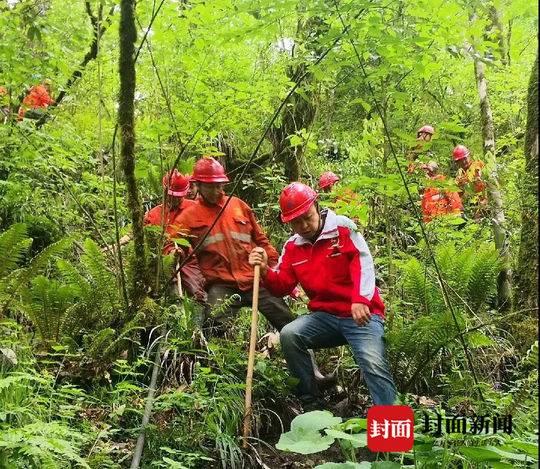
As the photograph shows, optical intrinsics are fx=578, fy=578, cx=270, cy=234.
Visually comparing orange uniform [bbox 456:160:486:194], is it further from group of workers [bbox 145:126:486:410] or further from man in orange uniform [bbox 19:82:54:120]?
man in orange uniform [bbox 19:82:54:120]

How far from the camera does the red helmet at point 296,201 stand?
490 centimetres

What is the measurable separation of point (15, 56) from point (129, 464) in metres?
3.36

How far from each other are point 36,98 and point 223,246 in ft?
9.11

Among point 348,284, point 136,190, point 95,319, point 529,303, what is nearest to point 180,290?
point 95,319

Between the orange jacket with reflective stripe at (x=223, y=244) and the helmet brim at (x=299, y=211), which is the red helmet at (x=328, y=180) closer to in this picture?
the orange jacket with reflective stripe at (x=223, y=244)

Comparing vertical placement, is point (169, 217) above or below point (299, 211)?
below

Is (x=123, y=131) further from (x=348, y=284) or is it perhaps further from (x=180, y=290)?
(x=348, y=284)

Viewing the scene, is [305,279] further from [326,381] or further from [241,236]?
[241,236]

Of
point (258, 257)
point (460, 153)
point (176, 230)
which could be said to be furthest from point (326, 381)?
point (460, 153)

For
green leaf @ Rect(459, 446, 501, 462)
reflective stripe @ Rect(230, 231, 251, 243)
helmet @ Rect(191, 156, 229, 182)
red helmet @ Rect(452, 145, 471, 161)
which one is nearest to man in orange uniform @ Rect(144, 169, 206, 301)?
helmet @ Rect(191, 156, 229, 182)

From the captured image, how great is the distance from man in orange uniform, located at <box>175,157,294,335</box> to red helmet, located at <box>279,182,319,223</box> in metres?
1.05

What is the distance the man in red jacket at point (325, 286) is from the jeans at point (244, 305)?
2.34 ft

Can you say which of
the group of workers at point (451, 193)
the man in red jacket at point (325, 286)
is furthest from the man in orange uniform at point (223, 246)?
the group of workers at point (451, 193)

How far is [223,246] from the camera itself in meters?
5.94
